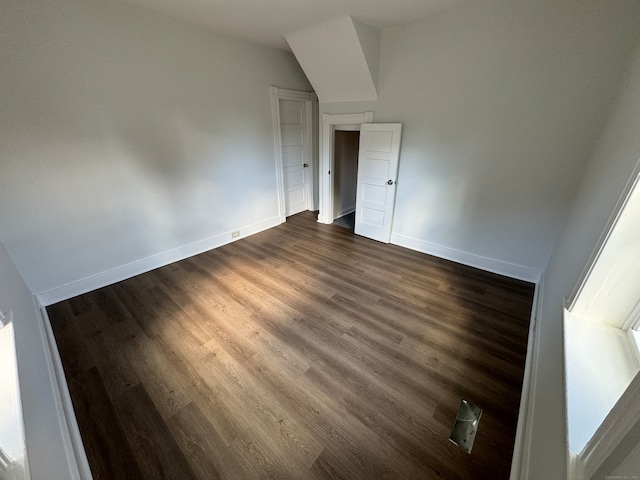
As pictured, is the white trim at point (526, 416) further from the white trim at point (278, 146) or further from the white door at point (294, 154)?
the white door at point (294, 154)

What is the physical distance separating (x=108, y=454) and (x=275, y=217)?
3.48m

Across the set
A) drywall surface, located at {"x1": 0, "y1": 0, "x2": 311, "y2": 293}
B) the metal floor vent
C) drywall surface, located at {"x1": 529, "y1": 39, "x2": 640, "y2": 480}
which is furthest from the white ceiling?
the metal floor vent

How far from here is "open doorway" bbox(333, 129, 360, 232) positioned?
4484 mm

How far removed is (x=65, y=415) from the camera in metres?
1.44

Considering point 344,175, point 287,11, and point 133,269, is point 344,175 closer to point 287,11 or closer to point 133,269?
point 287,11

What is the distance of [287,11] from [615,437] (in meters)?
3.45

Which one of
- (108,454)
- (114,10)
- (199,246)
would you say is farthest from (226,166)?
(108,454)

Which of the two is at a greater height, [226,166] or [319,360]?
[226,166]

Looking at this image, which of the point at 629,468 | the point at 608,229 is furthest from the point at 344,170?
the point at 629,468

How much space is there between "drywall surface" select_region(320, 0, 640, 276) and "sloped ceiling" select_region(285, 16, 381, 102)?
19cm

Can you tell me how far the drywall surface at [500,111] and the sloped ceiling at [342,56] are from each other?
0.19 meters

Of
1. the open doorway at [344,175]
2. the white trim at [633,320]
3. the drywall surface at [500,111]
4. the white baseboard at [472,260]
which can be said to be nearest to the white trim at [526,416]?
the white trim at [633,320]

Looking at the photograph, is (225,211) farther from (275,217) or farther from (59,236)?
(59,236)

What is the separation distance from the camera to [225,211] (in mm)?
3697
